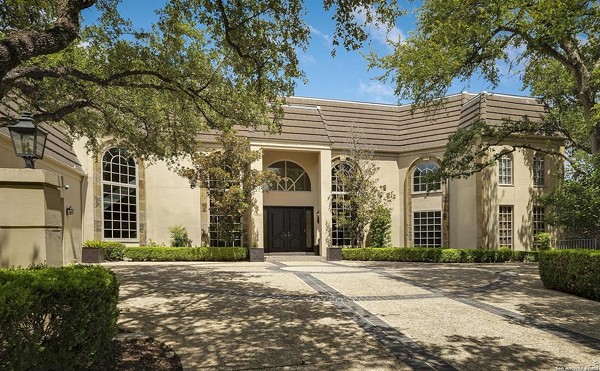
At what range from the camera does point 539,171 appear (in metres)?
21.4

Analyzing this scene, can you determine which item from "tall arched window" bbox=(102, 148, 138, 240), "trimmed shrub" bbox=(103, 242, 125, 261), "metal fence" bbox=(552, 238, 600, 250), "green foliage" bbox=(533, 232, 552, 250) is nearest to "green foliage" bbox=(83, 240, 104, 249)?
"trimmed shrub" bbox=(103, 242, 125, 261)

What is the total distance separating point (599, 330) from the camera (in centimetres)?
628

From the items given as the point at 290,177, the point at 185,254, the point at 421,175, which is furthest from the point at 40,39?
the point at 421,175

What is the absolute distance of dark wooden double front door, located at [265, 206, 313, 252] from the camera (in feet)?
71.4

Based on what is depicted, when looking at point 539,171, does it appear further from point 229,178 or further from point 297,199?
point 229,178

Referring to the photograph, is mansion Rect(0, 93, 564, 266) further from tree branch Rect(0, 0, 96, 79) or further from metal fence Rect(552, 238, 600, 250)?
tree branch Rect(0, 0, 96, 79)

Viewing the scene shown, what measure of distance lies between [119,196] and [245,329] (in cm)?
1542

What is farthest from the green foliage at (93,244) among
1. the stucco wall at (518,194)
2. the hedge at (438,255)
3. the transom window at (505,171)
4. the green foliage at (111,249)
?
the transom window at (505,171)

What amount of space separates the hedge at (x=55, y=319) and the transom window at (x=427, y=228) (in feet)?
66.6

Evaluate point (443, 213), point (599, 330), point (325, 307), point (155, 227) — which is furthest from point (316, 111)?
point (599, 330)

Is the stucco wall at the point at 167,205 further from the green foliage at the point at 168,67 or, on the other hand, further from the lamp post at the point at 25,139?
the lamp post at the point at 25,139

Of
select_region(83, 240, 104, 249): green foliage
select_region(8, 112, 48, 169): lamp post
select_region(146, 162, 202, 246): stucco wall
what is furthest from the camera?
select_region(146, 162, 202, 246): stucco wall

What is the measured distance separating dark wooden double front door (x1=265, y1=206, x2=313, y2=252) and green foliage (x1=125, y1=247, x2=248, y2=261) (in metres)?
3.13

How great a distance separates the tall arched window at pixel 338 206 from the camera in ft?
70.0
